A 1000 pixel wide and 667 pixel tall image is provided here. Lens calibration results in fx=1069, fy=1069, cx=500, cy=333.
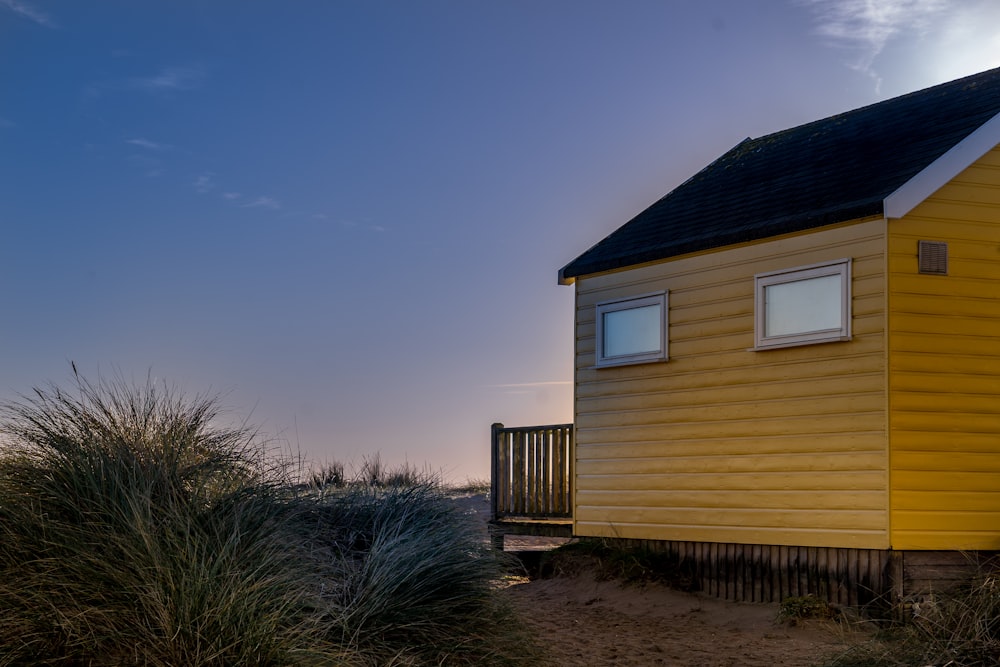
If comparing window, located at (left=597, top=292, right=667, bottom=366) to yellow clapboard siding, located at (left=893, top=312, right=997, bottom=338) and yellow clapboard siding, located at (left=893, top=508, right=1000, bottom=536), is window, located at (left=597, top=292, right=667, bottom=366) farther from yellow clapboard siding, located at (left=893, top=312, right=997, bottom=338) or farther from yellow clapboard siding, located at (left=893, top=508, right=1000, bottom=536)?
yellow clapboard siding, located at (left=893, top=508, right=1000, bottom=536)

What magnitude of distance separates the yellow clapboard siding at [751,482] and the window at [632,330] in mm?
1321

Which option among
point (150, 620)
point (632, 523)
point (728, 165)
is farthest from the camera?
point (728, 165)

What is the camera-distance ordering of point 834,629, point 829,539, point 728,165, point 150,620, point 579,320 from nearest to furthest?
point 150,620 < point 834,629 < point 829,539 < point 579,320 < point 728,165

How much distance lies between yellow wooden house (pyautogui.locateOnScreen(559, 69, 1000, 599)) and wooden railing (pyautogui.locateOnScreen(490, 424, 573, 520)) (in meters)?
0.61

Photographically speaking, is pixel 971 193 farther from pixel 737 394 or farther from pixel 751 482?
pixel 751 482

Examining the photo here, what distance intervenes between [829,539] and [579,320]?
13.8ft

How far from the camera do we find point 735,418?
35.6ft

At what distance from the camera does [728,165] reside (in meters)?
14.0

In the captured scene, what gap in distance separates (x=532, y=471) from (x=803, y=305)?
4747 mm

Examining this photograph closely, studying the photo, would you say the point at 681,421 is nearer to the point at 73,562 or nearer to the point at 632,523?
the point at 632,523

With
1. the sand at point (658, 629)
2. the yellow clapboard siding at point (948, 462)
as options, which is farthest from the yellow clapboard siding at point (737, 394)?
the sand at point (658, 629)

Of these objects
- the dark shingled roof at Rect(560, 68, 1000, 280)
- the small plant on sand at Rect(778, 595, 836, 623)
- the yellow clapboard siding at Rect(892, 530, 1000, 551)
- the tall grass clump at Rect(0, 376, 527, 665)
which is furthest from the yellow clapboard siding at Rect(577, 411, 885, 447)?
the tall grass clump at Rect(0, 376, 527, 665)

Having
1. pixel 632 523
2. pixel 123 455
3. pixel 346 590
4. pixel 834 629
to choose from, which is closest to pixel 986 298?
pixel 834 629

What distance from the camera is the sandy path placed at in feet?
27.8
